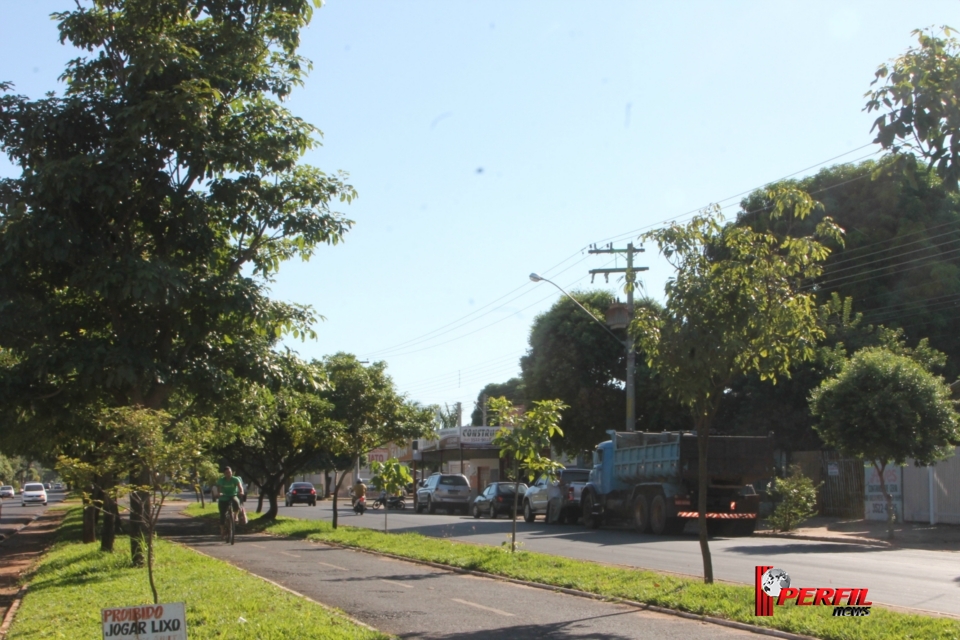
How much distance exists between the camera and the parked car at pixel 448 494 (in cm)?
4109

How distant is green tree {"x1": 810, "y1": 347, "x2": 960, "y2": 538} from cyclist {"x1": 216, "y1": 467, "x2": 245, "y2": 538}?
1398 centimetres

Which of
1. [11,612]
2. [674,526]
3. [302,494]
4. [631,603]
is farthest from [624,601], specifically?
[302,494]

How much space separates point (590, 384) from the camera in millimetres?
38656

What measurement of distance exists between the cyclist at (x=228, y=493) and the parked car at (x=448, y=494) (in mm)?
19245

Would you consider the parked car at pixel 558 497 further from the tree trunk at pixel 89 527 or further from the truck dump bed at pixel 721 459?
the tree trunk at pixel 89 527

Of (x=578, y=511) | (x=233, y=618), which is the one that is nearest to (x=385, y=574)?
(x=233, y=618)

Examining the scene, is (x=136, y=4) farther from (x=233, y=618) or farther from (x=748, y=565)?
(x=748, y=565)

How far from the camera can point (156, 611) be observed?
6621 mm

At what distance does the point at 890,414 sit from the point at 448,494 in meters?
22.6

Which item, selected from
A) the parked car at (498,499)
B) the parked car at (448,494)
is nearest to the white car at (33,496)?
the parked car at (448,494)

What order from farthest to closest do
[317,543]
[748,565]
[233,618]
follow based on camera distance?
[317,543] < [748,565] < [233,618]

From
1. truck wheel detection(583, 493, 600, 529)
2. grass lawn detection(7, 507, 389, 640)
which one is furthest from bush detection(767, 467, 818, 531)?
grass lawn detection(7, 507, 389, 640)

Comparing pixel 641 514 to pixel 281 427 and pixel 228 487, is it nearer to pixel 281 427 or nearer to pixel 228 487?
pixel 228 487

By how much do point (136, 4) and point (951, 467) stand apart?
2232cm
